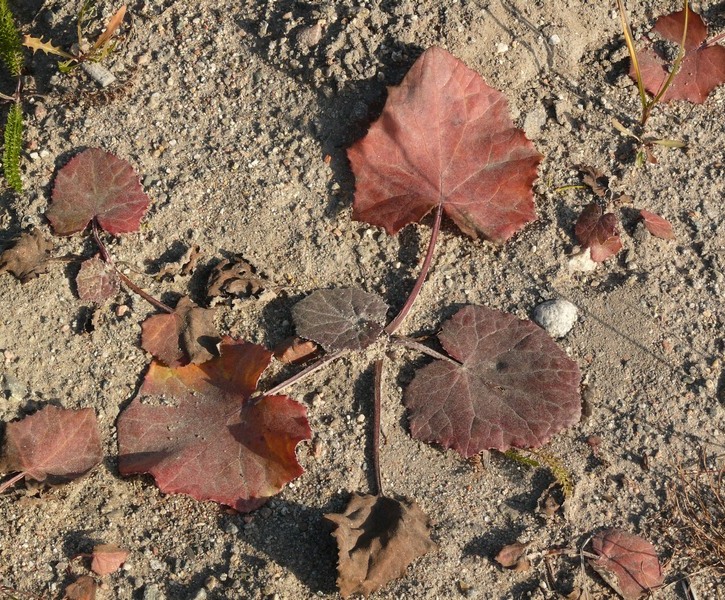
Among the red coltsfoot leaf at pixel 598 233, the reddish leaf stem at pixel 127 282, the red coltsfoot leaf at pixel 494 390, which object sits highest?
the red coltsfoot leaf at pixel 598 233

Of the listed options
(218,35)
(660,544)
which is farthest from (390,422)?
(218,35)

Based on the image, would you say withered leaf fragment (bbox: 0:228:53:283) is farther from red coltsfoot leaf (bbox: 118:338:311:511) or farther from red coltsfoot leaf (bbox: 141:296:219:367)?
red coltsfoot leaf (bbox: 118:338:311:511)

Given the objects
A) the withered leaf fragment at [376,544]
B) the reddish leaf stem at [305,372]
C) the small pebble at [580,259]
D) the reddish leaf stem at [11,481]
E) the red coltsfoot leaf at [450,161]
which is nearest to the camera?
the withered leaf fragment at [376,544]

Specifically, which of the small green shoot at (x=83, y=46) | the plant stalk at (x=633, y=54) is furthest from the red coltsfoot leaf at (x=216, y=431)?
the plant stalk at (x=633, y=54)

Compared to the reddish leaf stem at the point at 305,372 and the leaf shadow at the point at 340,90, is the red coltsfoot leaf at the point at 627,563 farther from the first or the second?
the leaf shadow at the point at 340,90

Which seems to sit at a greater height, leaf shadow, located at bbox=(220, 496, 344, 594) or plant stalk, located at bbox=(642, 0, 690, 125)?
plant stalk, located at bbox=(642, 0, 690, 125)

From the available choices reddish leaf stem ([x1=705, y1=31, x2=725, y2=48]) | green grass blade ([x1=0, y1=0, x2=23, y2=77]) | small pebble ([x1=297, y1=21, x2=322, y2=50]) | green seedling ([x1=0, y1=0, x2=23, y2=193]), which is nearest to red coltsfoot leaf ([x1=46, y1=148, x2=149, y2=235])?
green seedling ([x1=0, y1=0, x2=23, y2=193])
